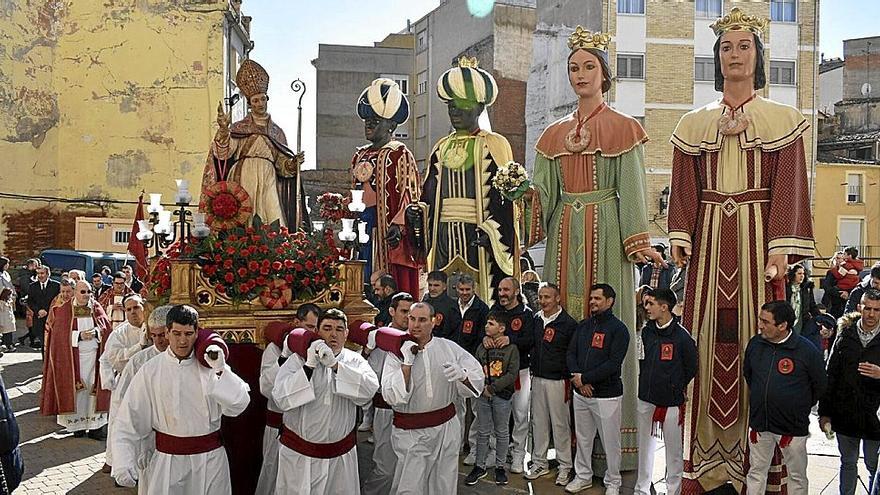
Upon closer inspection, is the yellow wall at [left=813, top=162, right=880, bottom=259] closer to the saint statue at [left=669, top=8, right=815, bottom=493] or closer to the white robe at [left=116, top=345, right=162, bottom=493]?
the saint statue at [left=669, top=8, right=815, bottom=493]

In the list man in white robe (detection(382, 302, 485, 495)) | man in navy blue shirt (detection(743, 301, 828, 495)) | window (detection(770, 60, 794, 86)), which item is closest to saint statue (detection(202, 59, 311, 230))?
man in white robe (detection(382, 302, 485, 495))

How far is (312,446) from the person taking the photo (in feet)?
Answer: 17.5

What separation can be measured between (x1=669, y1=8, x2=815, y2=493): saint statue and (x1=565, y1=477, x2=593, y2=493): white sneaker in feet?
2.72

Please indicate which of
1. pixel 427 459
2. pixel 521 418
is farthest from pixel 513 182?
pixel 427 459

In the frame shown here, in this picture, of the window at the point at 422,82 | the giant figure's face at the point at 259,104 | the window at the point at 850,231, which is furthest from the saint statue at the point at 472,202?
the window at the point at 422,82

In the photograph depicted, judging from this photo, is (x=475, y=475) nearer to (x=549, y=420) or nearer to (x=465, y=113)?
(x=549, y=420)

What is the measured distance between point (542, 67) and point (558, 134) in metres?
24.1

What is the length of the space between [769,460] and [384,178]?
580cm

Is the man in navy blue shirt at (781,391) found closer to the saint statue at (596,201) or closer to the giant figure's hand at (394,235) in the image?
the saint statue at (596,201)

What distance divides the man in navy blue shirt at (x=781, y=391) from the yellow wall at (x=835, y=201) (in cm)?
2569

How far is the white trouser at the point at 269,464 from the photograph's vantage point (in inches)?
240

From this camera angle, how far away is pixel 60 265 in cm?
1911

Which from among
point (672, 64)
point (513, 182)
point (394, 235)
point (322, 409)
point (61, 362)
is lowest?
point (61, 362)

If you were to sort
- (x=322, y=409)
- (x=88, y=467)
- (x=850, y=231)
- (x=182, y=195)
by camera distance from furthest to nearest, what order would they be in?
(x=850, y=231) < (x=88, y=467) < (x=182, y=195) < (x=322, y=409)
